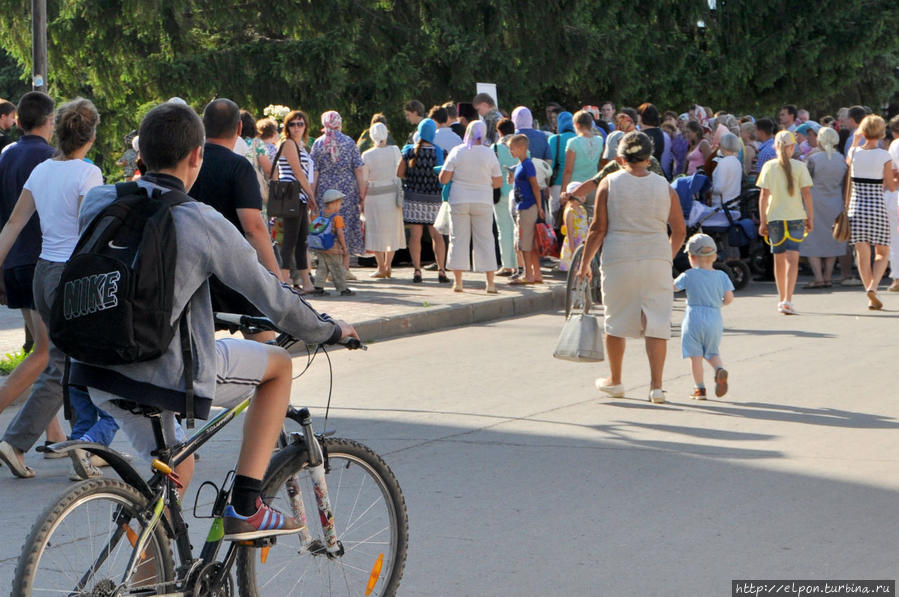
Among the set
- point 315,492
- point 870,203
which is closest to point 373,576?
point 315,492

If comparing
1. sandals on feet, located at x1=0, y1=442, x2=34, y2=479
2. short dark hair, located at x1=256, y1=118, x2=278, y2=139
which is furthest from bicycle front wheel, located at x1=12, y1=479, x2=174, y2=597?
short dark hair, located at x1=256, y1=118, x2=278, y2=139

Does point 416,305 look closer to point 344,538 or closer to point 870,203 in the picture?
point 870,203

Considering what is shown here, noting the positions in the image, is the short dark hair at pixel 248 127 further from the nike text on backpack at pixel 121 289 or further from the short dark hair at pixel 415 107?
the nike text on backpack at pixel 121 289

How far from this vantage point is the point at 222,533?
3.97 m

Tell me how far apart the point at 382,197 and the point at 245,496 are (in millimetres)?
11288

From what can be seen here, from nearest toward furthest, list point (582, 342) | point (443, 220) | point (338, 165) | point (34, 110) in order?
point (34, 110) → point (582, 342) → point (443, 220) → point (338, 165)

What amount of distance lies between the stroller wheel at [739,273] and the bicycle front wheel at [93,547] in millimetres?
12432

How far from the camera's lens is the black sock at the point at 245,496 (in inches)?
156

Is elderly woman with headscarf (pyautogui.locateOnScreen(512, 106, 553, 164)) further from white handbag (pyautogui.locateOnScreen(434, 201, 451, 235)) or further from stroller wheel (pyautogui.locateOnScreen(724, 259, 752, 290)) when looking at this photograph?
stroller wheel (pyautogui.locateOnScreen(724, 259, 752, 290))

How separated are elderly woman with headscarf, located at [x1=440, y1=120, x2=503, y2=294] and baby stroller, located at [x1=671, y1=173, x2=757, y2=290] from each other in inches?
98.3

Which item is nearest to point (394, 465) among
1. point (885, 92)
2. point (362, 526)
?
point (362, 526)

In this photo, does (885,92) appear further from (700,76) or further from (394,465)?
(394,465)

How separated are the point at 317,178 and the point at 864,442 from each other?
8.34 m

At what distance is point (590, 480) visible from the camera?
264 inches
